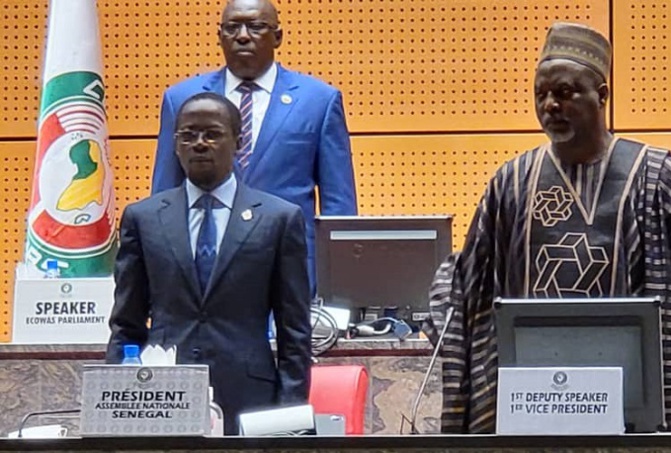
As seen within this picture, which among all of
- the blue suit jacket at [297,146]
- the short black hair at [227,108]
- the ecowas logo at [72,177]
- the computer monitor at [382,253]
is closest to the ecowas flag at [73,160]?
the ecowas logo at [72,177]

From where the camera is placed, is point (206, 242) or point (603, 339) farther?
point (206, 242)

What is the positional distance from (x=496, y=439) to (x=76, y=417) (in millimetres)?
1911

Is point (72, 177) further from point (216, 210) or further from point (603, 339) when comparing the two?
point (603, 339)

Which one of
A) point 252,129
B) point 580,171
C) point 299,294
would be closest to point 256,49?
point 252,129

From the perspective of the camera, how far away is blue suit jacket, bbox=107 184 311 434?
10.6 feet

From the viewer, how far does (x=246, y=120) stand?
14.0ft

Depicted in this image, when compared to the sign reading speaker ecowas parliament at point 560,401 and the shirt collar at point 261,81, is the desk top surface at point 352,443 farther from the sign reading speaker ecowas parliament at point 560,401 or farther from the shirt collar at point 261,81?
the shirt collar at point 261,81

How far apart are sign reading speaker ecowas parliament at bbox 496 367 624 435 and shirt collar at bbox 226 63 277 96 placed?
2.06 meters

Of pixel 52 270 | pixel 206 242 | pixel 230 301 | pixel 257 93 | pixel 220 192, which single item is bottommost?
pixel 230 301

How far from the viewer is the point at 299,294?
3.25 m

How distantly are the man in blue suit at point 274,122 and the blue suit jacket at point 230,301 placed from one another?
0.91m

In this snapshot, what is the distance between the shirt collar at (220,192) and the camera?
11.0 feet

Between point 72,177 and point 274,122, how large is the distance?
0.68 metres

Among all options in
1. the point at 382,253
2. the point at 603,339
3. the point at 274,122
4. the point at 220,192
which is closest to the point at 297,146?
the point at 274,122
